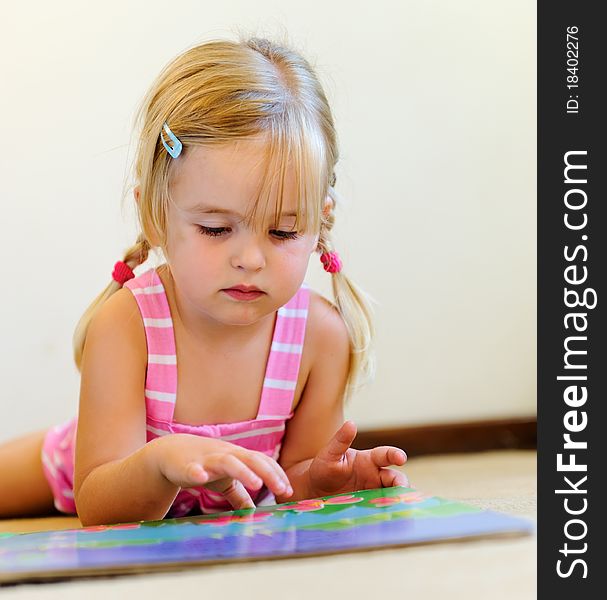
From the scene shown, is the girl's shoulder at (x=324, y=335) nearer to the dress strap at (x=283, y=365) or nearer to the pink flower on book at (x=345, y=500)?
the dress strap at (x=283, y=365)

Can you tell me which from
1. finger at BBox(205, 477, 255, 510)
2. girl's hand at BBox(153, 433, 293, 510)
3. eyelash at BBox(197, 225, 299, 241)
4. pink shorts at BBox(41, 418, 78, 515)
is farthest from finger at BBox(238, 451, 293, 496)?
pink shorts at BBox(41, 418, 78, 515)

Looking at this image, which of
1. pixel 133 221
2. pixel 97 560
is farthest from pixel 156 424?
pixel 133 221

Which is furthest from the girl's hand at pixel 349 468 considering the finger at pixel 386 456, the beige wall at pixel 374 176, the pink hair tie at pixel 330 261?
the beige wall at pixel 374 176

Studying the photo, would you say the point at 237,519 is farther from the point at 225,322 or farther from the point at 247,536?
the point at 225,322

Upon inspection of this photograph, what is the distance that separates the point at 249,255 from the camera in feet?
2.99

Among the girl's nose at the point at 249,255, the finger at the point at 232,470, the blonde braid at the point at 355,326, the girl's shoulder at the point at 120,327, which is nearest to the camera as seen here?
the finger at the point at 232,470

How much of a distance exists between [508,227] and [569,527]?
1.03 meters

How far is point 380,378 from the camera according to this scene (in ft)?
5.74

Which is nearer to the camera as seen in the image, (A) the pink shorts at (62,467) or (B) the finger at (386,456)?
(B) the finger at (386,456)

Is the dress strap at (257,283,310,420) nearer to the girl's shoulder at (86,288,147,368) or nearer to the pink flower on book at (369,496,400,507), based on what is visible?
the girl's shoulder at (86,288,147,368)

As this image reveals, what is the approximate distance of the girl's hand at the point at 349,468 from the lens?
95cm

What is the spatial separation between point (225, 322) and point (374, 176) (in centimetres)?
76

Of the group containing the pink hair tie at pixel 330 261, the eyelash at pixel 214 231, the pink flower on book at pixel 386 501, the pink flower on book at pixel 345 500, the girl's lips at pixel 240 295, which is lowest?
the pink flower on book at pixel 345 500

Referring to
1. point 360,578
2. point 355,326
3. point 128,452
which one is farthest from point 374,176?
point 360,578
